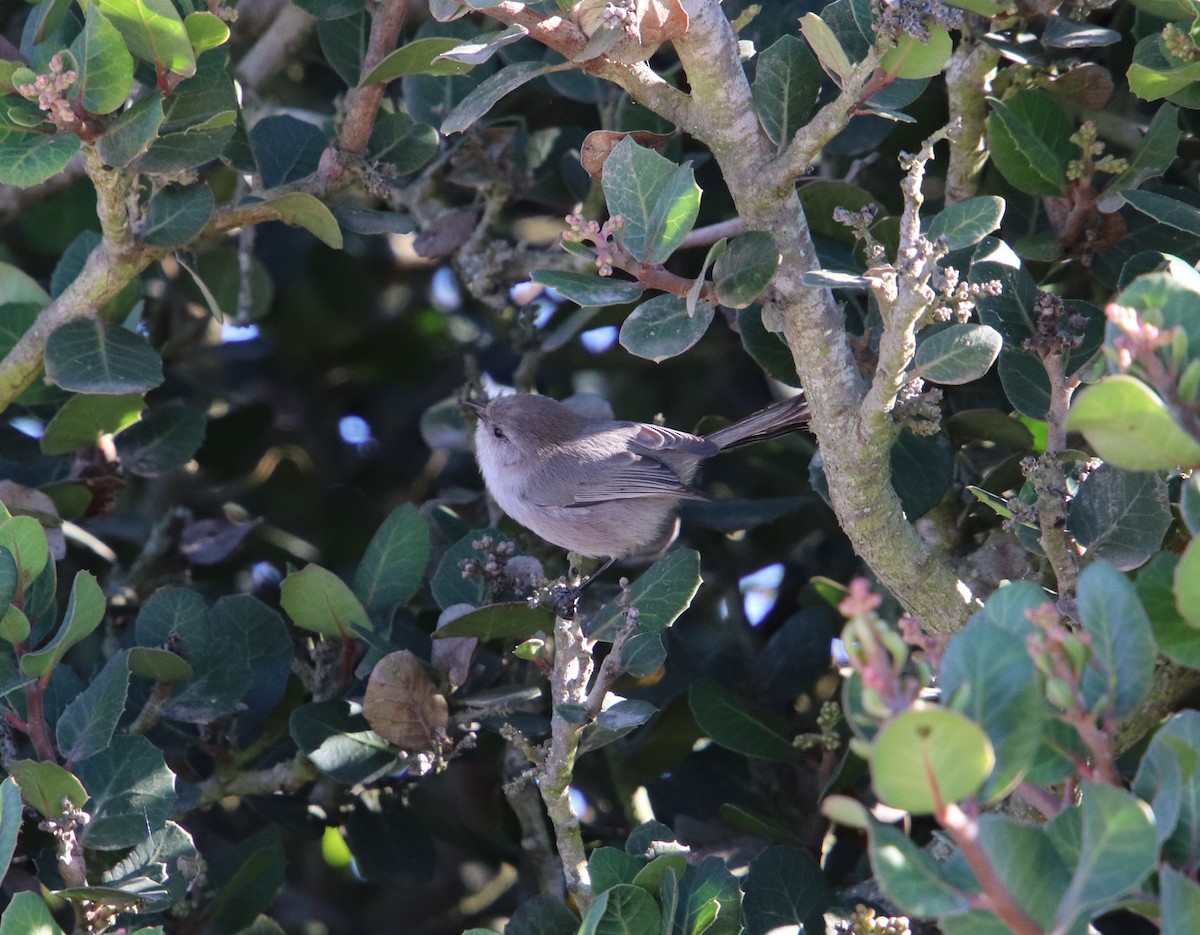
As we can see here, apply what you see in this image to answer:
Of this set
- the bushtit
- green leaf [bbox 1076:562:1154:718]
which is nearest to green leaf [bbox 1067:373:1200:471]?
green leaf [bbox 1076:562:1154:718]

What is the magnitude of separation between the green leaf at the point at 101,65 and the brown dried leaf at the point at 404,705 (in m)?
1.33

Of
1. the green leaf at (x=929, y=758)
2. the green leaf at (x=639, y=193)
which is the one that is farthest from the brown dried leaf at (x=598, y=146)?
the green leaf at (x=929, y=758)

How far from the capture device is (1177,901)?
1472mm

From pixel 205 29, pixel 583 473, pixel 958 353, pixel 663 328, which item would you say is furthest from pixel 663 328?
pixel 583 473

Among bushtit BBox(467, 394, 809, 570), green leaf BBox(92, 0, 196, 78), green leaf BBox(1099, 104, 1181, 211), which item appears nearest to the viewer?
green leaf BBox(92, 0, 196, 78)

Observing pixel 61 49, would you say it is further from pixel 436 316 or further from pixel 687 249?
pixel 436 316

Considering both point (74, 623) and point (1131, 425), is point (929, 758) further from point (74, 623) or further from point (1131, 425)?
point (74, 623)

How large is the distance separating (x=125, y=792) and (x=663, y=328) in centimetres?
150

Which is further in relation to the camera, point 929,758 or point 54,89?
point 54,89

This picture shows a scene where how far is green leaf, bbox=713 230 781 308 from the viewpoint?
92.0 inches

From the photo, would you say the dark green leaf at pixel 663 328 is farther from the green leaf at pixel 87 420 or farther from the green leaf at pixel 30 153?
the green leaf at pixel 87 420

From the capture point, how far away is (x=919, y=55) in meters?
2.28

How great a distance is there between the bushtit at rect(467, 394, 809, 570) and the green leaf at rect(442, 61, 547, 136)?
1.79 metres

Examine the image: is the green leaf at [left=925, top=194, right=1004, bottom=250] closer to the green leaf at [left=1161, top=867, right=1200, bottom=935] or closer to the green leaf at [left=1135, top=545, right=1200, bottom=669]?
the green leaf at [left=1135, top=545, right=1200, bottom=669]
